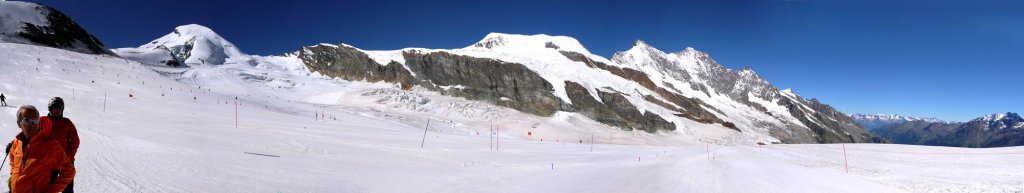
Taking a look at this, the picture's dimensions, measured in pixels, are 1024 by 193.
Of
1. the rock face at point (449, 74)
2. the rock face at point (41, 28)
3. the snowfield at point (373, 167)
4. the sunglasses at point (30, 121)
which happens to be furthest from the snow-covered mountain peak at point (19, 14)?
the sunglasses at point (30, 121)

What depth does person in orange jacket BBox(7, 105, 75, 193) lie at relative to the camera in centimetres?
491

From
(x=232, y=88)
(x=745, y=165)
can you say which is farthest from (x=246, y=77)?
(x=745, y=165)

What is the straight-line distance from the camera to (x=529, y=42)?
150 m

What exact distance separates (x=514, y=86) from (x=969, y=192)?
8273 centimetres

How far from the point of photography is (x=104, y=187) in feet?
26.2

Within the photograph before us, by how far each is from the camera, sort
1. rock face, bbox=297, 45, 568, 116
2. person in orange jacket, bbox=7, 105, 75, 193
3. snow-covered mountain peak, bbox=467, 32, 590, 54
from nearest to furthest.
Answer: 1. person in orange jacket, bbox=7, 105, 75, 193
2. rock face, bbox=297, 45, 568, 116
3. snow-covered mountain peak, bbox=467, 32, 590, 54

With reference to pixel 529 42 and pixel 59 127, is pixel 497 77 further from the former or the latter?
pixel 59 127

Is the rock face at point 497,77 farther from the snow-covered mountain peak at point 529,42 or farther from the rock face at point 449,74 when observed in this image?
the snow-covered mountain peak at point 529,42

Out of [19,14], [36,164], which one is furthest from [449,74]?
[36,164]

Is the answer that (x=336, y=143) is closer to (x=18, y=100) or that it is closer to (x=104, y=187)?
(x=104, y=187)

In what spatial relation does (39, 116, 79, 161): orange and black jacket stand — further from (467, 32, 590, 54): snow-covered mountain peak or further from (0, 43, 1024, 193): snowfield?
(467, 32, 590, 54): snow-covered mountain peak

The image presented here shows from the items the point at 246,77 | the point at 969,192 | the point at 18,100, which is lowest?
the point at 969,192

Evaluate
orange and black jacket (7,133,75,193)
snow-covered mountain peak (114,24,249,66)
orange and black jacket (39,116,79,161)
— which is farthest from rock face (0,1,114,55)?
orange and black jacket (7,133,75,193)

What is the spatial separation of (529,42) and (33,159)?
14650 centimetres
